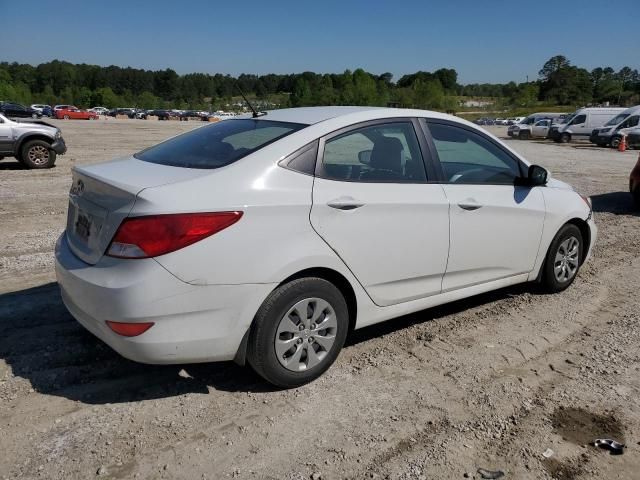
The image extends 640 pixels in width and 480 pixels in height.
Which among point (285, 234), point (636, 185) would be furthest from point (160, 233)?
point (636, 185)

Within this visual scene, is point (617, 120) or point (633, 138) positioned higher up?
point (617, 120)

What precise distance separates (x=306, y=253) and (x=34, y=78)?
552 ft

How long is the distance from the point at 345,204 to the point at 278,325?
32.6 inches

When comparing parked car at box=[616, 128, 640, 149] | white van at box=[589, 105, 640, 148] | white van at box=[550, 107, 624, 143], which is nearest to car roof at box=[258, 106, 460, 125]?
parked car at box=[616, 128, 640, 149]

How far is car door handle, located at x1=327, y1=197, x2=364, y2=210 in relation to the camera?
331 cm

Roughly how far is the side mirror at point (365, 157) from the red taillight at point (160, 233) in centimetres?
125

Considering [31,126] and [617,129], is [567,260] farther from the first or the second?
[617,129]

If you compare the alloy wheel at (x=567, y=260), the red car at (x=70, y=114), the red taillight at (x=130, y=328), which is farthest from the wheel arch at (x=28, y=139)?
the red car at (x=70, y=114)

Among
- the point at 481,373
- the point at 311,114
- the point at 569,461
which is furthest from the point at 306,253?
the point at 569,461

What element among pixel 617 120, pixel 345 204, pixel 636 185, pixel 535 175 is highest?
pixel 617 120

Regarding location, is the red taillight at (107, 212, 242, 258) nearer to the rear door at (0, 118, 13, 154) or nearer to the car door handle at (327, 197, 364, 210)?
the car door handle at (327, 197, 364, 210)

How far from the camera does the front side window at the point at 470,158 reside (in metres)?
4.08

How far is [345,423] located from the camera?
304 centimetres

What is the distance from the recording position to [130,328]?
9.37ft
